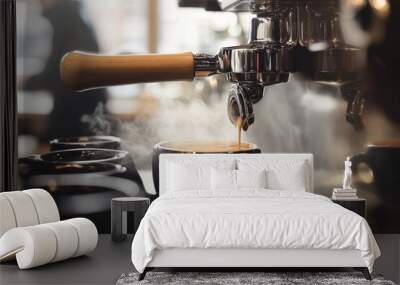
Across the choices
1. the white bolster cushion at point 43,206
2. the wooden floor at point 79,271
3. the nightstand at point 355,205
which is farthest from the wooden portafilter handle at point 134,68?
the nightstand at point 355,205

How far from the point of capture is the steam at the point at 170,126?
7.04 metres

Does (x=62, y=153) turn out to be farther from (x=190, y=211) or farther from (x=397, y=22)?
(x=397, y=22)

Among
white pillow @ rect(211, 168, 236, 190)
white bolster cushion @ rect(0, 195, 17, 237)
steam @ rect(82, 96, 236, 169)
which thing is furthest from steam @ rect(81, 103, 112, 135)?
white bolster cushion @ rect(0, 195, 17, 237)

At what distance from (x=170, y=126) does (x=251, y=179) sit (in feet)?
3.78

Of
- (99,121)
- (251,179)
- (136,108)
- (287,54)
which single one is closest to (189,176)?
(251,179)

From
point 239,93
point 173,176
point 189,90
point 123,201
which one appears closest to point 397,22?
point 239,93

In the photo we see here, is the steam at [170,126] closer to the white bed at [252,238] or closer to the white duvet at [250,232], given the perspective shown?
the white bed at [252,238]

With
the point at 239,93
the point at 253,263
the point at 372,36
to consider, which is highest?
the point at 372,36

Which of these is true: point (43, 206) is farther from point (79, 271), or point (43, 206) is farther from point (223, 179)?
point (223, 179)

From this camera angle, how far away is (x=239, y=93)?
6.99 metres

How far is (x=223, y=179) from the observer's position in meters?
6.36

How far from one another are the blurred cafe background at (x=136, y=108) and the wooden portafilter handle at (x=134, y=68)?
0.22 feet

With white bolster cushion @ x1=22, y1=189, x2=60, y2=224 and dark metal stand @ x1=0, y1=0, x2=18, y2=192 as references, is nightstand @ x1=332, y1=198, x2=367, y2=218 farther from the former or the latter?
dark metal stand @ x1=0, y1=0, x2=18, y2=192

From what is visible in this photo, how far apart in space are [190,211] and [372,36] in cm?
304
